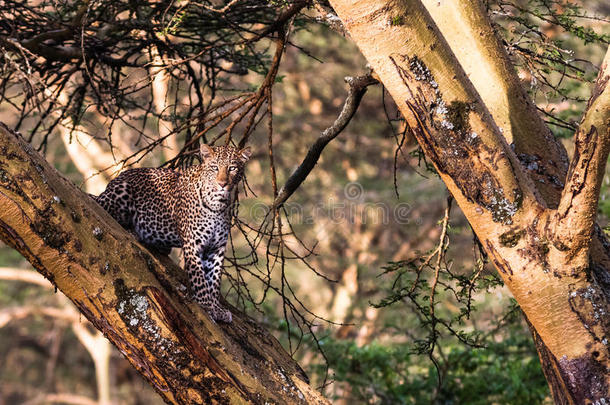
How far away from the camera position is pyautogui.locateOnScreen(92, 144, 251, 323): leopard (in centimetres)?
579

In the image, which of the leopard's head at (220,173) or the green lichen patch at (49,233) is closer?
the green lichen patch at (49,233)

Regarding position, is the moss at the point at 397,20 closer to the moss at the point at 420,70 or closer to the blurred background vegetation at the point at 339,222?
the moss at the point at 420,70

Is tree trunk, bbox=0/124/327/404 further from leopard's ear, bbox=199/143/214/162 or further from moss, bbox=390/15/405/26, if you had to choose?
moss, bbox=390/15/405/26

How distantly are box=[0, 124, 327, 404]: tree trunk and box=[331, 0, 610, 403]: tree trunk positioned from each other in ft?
5.60

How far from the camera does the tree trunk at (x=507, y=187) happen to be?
4062mm

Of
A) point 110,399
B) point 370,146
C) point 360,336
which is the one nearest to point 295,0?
point 360,336

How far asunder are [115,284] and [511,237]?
2.23 meters

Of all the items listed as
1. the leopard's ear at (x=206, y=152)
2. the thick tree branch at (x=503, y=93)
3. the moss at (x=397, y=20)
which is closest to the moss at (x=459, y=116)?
the moss at (x=397, y=20)

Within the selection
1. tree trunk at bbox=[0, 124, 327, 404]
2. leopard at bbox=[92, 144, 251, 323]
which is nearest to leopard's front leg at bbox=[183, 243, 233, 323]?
leopard at bbox=[92, 144, 251, 323]

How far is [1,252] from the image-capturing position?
2173 cm

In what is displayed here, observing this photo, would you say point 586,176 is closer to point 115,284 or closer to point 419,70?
point 419,70

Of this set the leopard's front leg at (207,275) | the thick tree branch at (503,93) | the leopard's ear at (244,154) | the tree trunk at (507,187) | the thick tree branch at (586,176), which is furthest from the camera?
the leopard's ear at (244,154)

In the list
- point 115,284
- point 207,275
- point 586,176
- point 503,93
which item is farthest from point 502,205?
point 207,275

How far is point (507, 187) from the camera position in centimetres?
423
